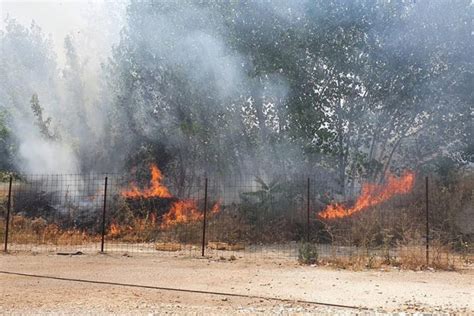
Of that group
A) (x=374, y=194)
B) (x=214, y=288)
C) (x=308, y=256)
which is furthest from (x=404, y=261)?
(x=374, y=194)

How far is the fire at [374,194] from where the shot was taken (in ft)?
48.4

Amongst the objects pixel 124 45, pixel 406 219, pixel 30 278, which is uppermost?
pixel 124 45

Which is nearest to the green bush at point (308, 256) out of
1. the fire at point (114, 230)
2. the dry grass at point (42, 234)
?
the dry grass at point (42, 234)

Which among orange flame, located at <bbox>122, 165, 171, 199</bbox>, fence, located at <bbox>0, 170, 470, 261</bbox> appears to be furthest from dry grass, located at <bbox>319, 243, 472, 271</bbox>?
orange flame, located at <bbox>122, 165, 171, 199</bbox>

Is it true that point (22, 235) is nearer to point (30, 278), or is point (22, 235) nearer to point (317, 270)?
point (30, 278)

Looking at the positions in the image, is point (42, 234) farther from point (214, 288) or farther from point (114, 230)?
point (214, 288)

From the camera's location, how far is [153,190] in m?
17.2

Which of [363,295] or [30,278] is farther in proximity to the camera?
[30,278]

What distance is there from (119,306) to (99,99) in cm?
1808

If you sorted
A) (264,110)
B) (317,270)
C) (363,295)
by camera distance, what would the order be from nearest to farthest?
→ (363,295)
(317,270)
(264,110)

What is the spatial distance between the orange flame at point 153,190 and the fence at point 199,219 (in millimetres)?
40

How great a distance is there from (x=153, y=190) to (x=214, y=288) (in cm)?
1078

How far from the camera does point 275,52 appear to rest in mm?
15039

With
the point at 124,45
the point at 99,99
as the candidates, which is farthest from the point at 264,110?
the point at 99,99
